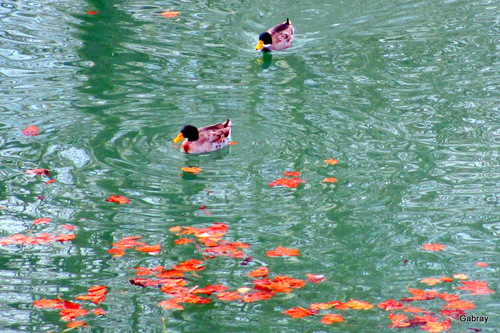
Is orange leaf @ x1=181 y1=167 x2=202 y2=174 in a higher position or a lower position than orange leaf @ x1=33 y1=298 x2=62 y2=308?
higher

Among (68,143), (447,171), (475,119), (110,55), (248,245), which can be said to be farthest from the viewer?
(110,55)

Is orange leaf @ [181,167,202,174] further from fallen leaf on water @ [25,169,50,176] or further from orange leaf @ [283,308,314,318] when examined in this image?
A: orange leaf @ [283,308,314,318]

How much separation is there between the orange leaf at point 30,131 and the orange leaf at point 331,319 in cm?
567

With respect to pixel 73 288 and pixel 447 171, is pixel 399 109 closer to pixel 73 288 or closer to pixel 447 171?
pixel 447 171

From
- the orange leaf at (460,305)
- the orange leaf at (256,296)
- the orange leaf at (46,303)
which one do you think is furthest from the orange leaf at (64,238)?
the orange leaf at (460,305)

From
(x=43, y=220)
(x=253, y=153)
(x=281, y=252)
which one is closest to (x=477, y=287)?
(x=281, y=252)

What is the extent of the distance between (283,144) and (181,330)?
4283 mm

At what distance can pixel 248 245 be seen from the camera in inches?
293

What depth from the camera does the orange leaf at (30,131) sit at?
1013 centimetres

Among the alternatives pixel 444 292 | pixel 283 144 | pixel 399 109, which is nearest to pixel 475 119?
pixel 399 109

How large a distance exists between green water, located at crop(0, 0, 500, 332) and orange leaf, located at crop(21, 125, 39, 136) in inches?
3.6

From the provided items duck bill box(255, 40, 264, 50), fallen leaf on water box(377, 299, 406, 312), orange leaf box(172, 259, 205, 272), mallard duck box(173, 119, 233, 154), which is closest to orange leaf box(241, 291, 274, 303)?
orange leaf box(172, 259, 205, 272)

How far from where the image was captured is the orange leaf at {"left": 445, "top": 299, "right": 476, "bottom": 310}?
6.29 m

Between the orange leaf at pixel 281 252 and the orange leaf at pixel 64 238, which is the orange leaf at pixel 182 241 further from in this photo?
the orange leaf at pixel 64 238
